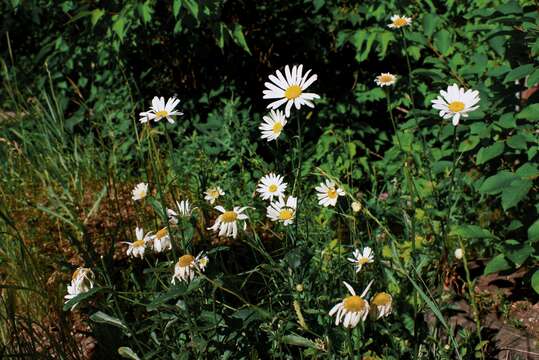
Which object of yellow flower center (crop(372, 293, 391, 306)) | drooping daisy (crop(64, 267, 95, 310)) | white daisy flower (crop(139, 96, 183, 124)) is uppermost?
white daisy flower (crop(139, 96, 183, 124))

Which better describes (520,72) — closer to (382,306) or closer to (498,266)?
(498,266)

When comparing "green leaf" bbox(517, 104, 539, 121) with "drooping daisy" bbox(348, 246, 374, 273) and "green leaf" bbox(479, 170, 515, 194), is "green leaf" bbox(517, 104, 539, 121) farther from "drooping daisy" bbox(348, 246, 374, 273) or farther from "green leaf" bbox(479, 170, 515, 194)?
"drooping daisy" bbox(348, 246, 374, 273)

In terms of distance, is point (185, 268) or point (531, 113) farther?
point (531, 113)

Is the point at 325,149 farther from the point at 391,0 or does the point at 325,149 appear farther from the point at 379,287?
the point at 379,287

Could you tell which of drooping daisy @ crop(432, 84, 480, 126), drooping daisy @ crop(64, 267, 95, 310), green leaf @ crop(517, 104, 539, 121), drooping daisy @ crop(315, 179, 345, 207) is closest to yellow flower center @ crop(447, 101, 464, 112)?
drooping daisy @ crop(432, 84, 480, 126)

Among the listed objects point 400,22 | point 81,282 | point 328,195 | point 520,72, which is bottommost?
point 81,282

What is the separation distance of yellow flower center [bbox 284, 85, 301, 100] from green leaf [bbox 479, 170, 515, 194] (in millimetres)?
951

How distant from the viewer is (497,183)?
2.25 meters

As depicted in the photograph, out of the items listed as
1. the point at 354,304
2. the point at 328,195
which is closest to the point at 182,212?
the point at 328,195

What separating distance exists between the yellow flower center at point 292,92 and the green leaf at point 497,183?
0.95 m

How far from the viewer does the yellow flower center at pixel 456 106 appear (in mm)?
1649

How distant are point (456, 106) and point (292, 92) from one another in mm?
419

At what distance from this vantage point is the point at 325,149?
3.24 metres

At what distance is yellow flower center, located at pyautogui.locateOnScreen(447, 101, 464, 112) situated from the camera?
5.41 ft
